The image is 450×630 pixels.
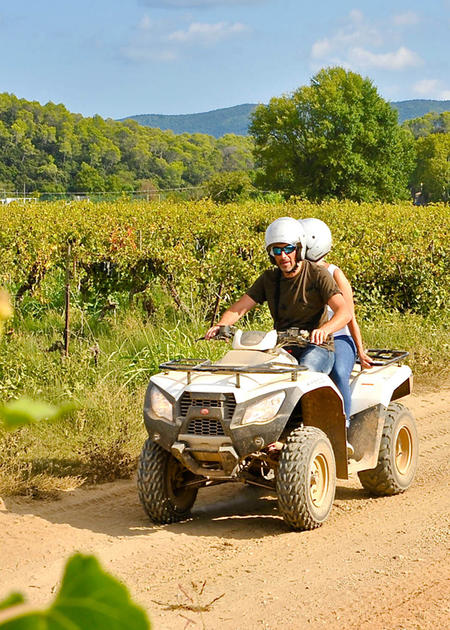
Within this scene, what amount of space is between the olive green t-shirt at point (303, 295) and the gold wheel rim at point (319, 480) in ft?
2.42

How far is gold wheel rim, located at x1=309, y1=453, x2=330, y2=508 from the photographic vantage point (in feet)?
18.7

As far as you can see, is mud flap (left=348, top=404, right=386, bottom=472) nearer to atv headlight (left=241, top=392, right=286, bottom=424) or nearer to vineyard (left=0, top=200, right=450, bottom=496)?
atv headlight (left=241, top=392, right=286, bottom=424)

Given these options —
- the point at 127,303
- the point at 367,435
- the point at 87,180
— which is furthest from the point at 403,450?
the point at 87,180

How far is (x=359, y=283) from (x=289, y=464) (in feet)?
24.5

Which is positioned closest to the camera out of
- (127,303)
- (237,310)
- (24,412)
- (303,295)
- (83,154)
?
(24,412)

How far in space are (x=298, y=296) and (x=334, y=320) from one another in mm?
357

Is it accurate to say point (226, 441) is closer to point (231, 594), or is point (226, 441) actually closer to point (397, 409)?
point (231, 594)

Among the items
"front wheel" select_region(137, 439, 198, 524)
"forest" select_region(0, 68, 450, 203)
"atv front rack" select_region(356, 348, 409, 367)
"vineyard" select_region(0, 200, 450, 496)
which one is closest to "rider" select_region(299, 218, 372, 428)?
"atv front rack" select_region(356, 348, 409, 367)

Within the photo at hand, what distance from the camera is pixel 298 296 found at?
614 centimetres

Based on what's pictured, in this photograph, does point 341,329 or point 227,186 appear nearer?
point 341,329

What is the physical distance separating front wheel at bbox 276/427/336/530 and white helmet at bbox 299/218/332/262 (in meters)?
1.17

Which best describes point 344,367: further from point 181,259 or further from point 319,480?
point 181,259

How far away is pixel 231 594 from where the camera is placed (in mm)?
4730

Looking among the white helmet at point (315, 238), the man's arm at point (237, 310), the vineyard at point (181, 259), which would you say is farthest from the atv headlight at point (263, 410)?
the vineyard at point (181, 259)
